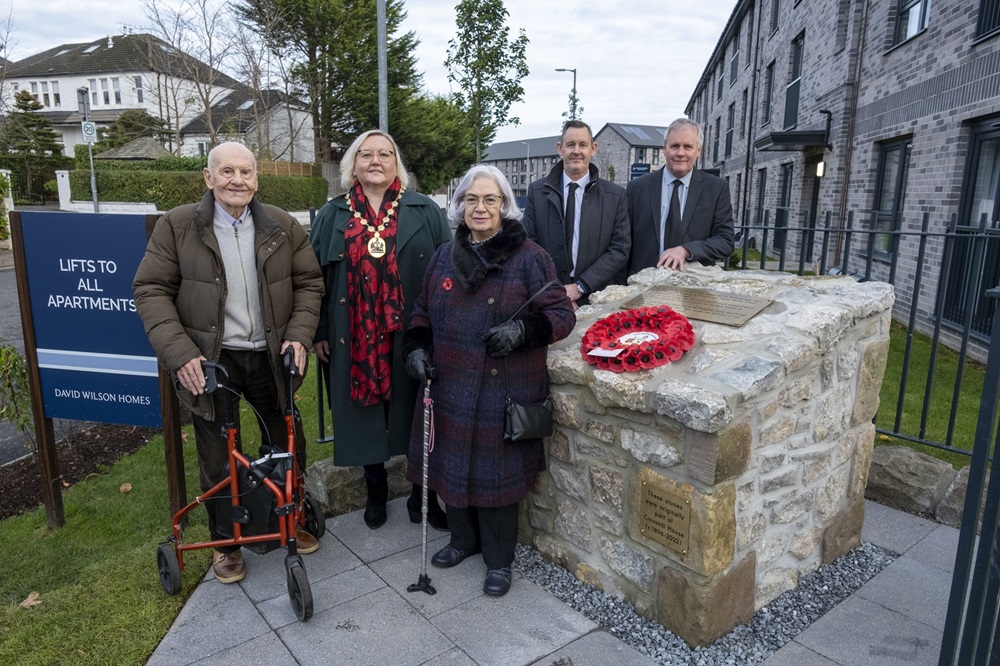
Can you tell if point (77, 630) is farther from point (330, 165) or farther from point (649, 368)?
point (330, 165)

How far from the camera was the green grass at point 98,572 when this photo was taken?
2.91 metres

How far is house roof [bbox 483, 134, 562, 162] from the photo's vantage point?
8343 centimetres

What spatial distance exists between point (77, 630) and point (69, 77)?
6197 centimetres

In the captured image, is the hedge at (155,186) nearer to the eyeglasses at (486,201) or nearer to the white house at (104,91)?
the white house at (104,91)

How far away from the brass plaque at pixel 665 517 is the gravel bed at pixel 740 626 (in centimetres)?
43

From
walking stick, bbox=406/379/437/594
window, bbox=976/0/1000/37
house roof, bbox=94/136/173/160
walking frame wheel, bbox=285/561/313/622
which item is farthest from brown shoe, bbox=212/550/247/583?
house roof, bbox=94/136/173/160

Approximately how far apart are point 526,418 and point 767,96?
19.0m

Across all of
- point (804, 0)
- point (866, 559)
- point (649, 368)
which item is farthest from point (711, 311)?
point (804, 0)

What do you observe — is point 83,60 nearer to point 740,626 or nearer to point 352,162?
point 352,162

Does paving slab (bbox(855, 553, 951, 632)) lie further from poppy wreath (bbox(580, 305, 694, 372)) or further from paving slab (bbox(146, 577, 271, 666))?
paving slab (bbox(146, 577, 271, 666))

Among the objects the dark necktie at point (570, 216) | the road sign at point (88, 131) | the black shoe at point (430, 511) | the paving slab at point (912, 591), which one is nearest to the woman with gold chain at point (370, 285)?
the black shoe at point (430, 511)

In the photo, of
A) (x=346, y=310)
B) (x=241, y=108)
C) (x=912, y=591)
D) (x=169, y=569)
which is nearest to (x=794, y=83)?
(x=912, y=591)

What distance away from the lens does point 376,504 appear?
13.0 feet

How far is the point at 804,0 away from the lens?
47.2ft
